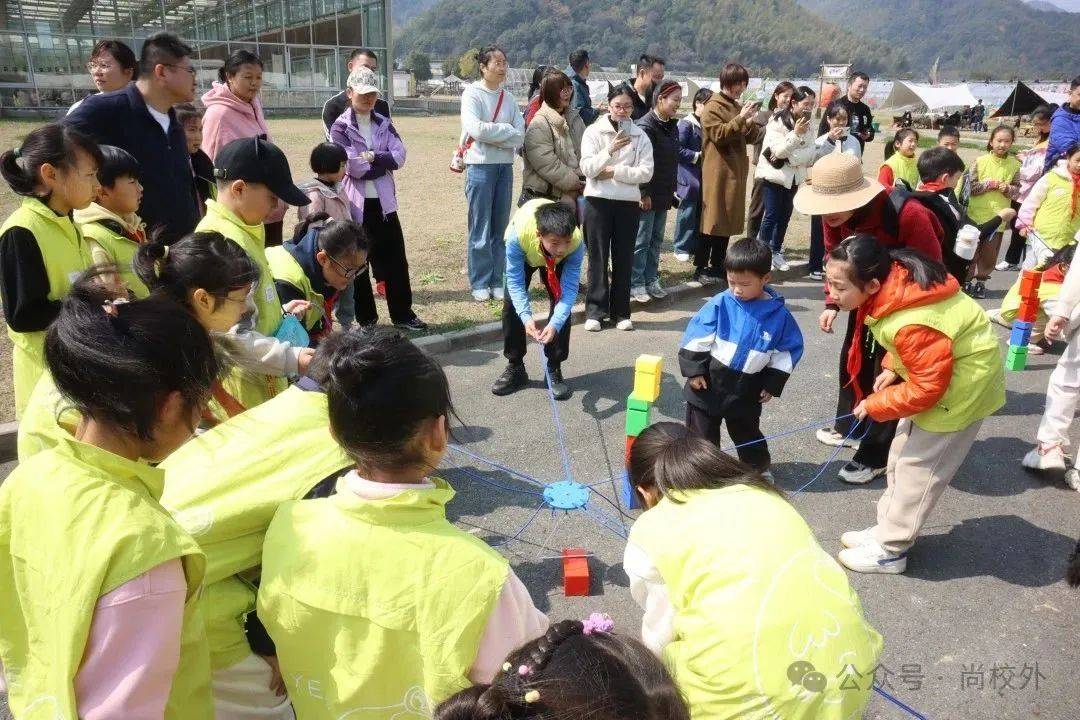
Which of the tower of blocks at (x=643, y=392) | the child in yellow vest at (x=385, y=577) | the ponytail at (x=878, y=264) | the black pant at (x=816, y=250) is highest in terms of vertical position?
the ponytail at (x=878, y=264)

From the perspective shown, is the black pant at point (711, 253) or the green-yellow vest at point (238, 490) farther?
the black pant at point (711, 253)

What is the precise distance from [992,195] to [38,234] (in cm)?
890

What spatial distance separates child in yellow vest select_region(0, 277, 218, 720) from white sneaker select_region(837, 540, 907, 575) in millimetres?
2828

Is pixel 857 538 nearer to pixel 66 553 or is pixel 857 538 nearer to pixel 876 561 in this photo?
pixel 876 561

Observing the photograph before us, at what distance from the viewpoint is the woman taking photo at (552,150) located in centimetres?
644

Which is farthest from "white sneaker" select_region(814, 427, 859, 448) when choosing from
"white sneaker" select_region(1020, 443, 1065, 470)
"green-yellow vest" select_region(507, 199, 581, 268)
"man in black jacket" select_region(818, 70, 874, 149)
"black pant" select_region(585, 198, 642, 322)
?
"man in black jacket" select_region(818, 70, 874, 149)

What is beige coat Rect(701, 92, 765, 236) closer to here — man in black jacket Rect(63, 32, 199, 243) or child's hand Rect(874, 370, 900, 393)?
child's hand Rect(874, 370, 900, 393)

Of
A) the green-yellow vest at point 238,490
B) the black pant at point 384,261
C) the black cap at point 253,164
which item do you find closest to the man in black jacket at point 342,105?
the black pant at point 384,261

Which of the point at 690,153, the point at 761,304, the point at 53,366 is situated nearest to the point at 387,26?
the point at 690,153

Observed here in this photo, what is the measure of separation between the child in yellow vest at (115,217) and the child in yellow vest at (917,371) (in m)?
3.07

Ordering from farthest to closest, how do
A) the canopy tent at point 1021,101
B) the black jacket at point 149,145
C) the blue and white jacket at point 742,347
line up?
the canopy tent at point 1021,101 → the black jacket at point 149,145 → the blue and white jacket at point 742,347

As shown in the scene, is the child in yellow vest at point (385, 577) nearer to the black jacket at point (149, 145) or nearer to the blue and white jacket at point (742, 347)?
the blue and white jacket at point (742, 347)

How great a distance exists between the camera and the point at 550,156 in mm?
6438

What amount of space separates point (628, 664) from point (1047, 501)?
12.5 feet
